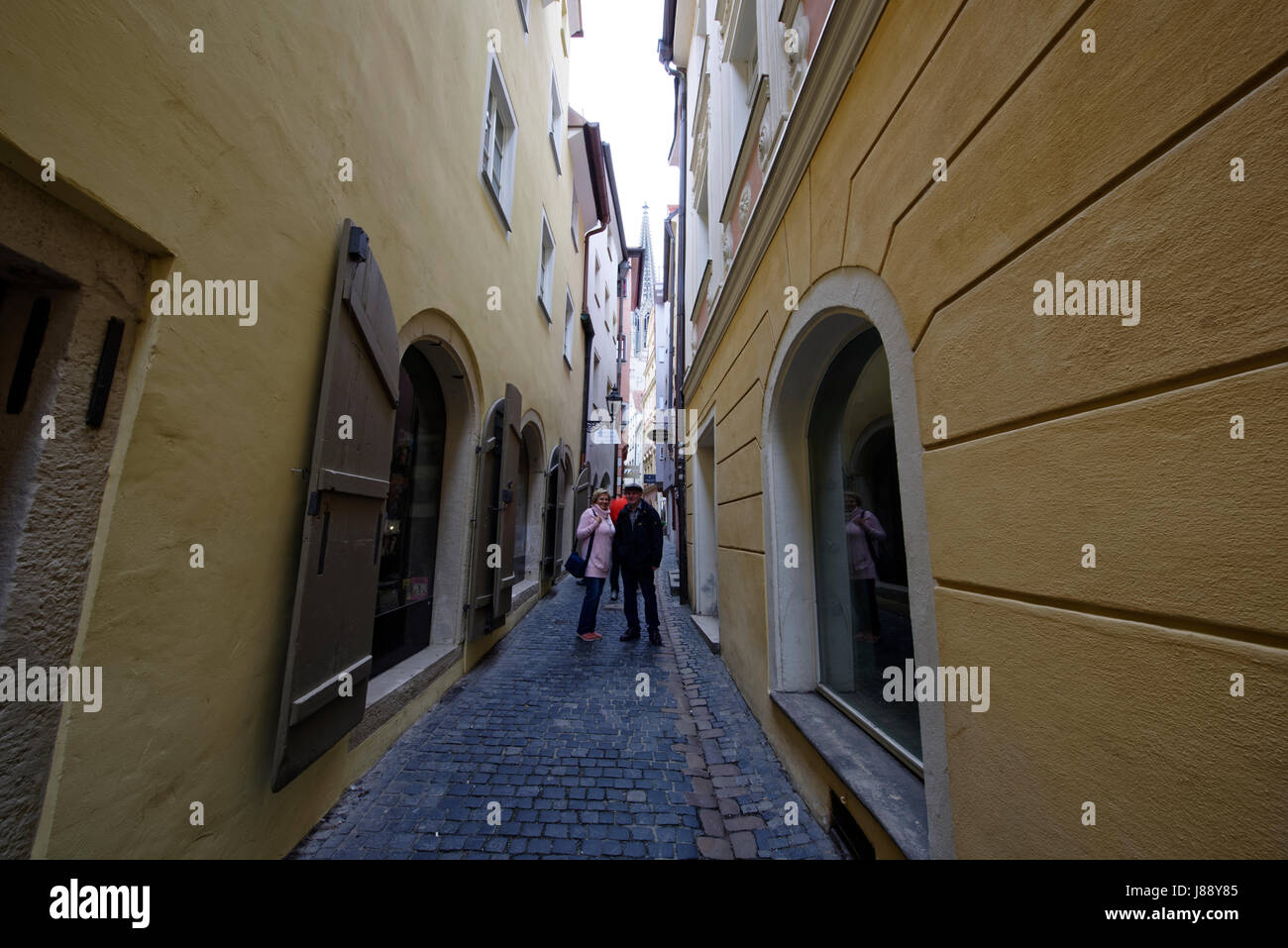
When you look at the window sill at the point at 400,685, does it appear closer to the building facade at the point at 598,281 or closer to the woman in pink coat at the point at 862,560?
the woman in pink coat at the point at 862,560

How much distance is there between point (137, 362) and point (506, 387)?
13.9ft

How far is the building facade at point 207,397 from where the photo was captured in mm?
1380

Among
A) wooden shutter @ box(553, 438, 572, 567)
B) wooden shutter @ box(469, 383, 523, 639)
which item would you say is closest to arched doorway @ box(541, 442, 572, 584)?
wooden shutter @ box(553, 438, 572, 567)

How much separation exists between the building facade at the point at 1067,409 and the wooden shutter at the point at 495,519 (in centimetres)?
346

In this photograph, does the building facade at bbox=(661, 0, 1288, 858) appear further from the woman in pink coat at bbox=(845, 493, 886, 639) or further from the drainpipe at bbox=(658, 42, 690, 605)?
the drainpipe at bbox=(658, 42, 690, 605)

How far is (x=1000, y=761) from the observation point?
4.71 feet

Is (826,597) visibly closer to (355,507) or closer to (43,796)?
(355,507)

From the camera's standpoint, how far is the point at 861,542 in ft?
10.6

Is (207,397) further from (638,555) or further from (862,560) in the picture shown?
(638,555)

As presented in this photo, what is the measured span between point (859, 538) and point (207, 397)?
3377 millimetres

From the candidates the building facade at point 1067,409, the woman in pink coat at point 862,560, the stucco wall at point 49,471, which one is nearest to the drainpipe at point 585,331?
the building facade at point 1067,409

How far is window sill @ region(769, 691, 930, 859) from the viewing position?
1.89 m
